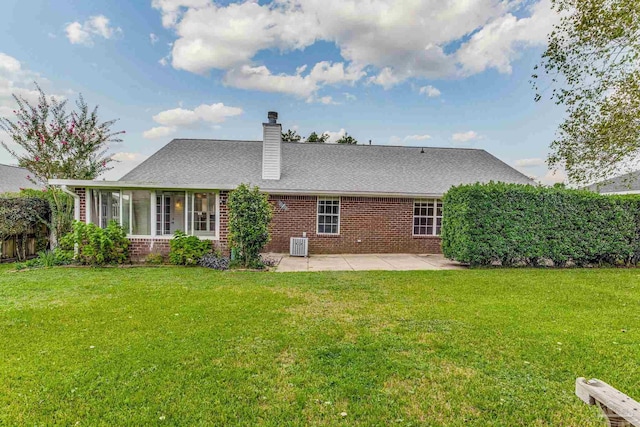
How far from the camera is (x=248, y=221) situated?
8.97 m

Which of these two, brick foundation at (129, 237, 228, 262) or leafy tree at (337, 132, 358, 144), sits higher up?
leafy tree at (337, 132, 358, 144)

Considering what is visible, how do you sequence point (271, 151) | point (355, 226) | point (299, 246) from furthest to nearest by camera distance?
point (271, 151)
point (355, 226)
point (299, 246)

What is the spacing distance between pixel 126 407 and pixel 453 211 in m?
9.65

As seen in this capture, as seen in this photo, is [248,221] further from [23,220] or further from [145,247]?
[23,220]

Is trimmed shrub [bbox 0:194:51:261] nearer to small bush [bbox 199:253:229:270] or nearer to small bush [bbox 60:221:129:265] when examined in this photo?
small bush [bbox 60:221:129:265]

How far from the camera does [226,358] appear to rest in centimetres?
354

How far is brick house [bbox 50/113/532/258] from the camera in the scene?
998cm

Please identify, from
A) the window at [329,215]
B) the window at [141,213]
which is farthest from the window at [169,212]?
the window at [329,215]

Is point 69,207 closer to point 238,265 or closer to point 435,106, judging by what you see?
point 238,265

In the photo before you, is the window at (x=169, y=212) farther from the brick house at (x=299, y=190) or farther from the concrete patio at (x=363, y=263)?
the concrete patio at (x=363, y=263)

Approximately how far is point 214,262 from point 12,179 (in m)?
22.3

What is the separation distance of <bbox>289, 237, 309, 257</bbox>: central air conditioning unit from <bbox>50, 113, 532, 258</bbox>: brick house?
0.60 metres

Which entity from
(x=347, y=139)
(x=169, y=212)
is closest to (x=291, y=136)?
(x=347, y=139)

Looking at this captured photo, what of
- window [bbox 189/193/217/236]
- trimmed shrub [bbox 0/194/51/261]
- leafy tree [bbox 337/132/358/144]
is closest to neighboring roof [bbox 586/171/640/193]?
window [bbox 189/193/217/236]
